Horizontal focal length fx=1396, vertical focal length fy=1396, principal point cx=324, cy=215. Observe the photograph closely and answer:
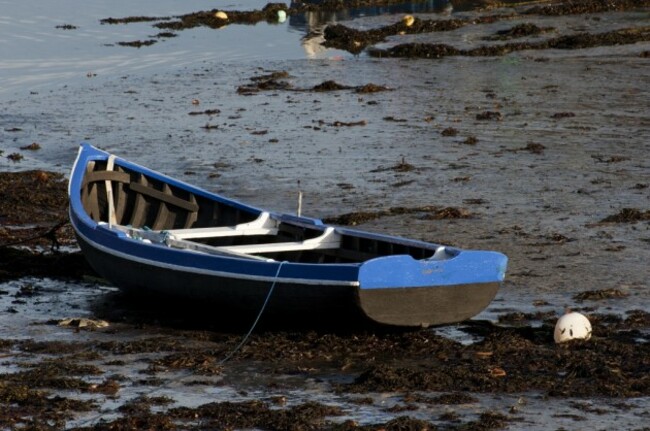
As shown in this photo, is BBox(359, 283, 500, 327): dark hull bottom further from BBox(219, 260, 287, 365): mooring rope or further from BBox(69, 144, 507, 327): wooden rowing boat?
BBox(219, 260, 287, 365): mooring rope

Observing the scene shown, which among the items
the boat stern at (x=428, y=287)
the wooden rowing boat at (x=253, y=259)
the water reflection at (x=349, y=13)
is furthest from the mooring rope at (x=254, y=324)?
the water reflection at (x=349, y=13)

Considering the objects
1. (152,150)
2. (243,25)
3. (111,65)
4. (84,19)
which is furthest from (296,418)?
(84,19)

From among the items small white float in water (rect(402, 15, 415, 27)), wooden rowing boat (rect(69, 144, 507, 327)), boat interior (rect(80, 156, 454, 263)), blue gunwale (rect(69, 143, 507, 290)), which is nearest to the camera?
blue gunwale (rect(69, 143, 507, 290))

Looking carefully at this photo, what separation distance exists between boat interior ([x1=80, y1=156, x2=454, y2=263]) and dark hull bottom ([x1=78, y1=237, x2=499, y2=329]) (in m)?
0.38

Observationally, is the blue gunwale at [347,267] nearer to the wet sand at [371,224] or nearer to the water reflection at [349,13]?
the wet sand at [371,224]

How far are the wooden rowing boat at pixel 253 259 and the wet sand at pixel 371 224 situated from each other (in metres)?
0.30

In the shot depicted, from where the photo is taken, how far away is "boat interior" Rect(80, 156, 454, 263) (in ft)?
36.1

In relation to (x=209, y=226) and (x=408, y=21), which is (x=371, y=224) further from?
(x=408, y=21)

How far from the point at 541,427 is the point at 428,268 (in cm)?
193

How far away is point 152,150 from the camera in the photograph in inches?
739

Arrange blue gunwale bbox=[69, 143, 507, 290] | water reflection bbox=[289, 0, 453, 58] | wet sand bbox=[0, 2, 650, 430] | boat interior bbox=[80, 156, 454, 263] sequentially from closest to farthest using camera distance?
1. wet sand bbox=[0, 2, 650, 430]
2. blue gunwale bbox=[69, 143, 507, 290]
3. boat interior bbox=[80, 156, 454, 263]
4. water reflection bbox=[289, 0, 453, 58]

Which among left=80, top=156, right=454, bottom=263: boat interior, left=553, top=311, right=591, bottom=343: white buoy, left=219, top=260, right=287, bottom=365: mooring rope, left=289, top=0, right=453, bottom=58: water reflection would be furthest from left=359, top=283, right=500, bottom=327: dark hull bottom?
left=289, top=0, right=453, bottom=58: water reflection

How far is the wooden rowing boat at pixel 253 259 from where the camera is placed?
382 inches

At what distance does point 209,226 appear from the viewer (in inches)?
493
